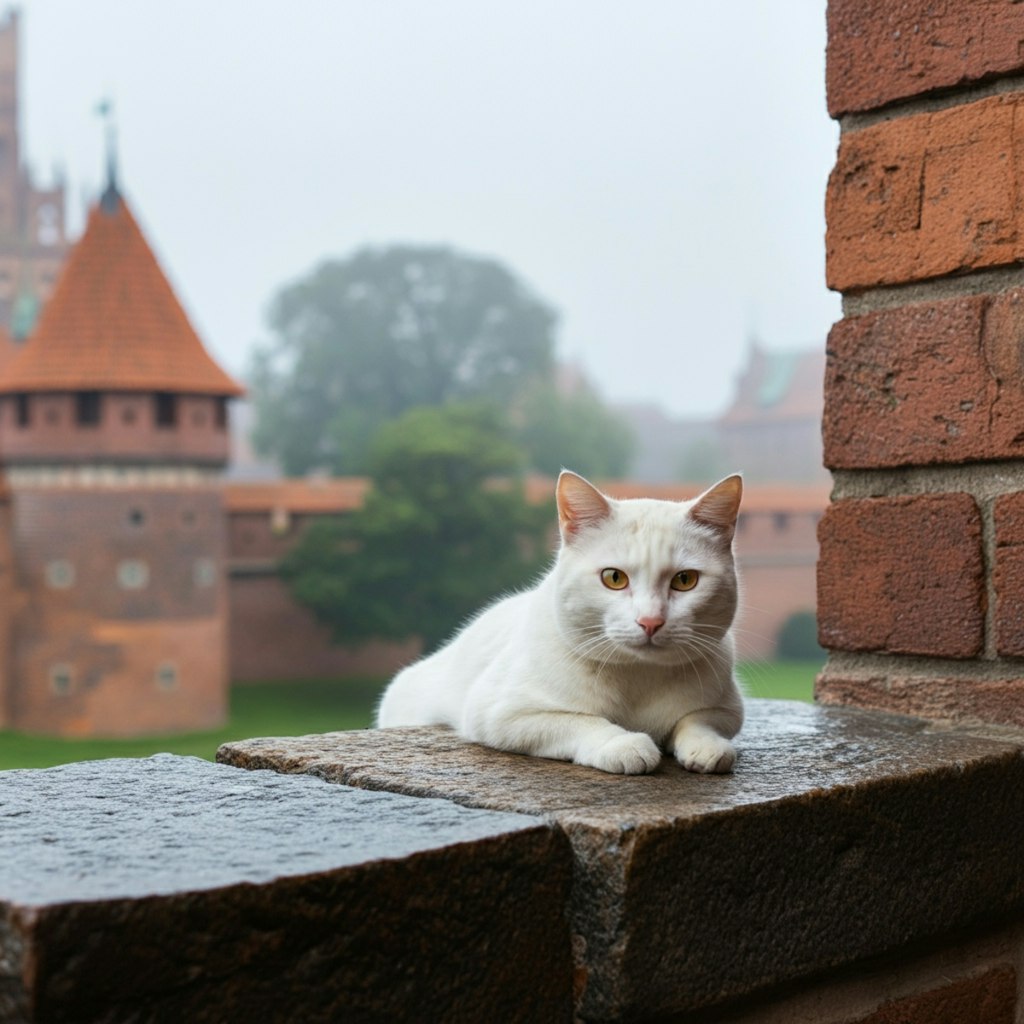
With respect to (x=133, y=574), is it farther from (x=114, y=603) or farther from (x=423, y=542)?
(x=423, y=542)

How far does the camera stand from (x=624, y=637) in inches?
51.5

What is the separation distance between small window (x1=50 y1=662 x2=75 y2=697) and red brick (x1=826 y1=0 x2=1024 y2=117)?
72.2 feet

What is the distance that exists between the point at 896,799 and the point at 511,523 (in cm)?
2586

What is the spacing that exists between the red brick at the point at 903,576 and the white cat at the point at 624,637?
0.12 meters

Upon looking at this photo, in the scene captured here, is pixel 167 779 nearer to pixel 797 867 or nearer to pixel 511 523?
pixel 797 867

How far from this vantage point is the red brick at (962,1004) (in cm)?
107

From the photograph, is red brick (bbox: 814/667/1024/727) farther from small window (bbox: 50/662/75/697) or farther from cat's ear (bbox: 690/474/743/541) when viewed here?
small window (bbox: 50/662/75/697)

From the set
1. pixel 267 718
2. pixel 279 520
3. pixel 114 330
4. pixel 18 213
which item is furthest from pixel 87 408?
pixel 18 213

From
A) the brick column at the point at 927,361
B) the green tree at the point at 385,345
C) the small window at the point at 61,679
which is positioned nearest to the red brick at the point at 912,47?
the brick column at the point at 927,361

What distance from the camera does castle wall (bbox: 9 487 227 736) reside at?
2169 centimetres

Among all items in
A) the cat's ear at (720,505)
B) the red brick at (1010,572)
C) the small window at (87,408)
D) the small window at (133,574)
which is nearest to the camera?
the red brick at (1010,572)

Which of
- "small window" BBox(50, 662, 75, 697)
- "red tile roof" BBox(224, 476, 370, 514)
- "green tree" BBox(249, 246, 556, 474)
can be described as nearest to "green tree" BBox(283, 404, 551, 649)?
"red tile roof" BBox(224, 476, 370, 514)

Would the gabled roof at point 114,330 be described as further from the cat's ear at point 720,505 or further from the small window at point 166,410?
the cat's ear at point 720,505

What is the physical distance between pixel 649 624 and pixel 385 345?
124 ft
